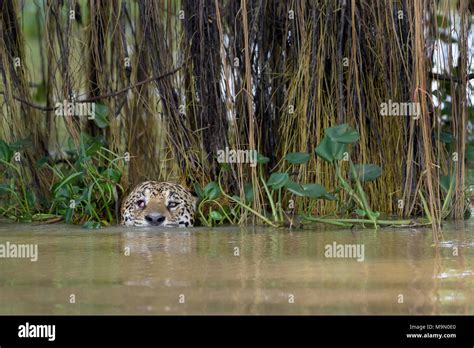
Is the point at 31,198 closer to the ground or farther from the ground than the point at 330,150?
closer to the ground

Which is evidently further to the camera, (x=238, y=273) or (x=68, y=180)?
(x=68, y=180)

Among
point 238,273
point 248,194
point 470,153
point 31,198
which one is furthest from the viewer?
point 31,198

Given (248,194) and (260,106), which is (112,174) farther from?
(260,106)

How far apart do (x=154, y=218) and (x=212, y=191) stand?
1.13ft

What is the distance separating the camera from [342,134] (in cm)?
482

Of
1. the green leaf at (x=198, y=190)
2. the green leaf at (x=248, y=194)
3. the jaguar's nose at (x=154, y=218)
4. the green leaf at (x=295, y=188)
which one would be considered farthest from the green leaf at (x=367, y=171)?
the jaguar's nose at (x=154, y=218)

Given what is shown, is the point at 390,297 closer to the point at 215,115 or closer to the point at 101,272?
the point at 101,272

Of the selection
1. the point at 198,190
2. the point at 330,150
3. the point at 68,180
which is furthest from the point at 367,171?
the point at 68,180

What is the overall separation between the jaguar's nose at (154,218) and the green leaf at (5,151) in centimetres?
Result: 95

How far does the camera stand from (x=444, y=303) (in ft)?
9.86

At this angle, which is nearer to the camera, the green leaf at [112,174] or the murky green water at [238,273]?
the murky green water at [238,273]

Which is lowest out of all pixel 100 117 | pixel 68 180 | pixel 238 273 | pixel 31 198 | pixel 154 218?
pixel 238 273

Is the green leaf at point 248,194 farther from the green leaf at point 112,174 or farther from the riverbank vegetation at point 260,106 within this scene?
the green leaf at point 112,174

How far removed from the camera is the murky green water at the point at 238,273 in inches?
119
